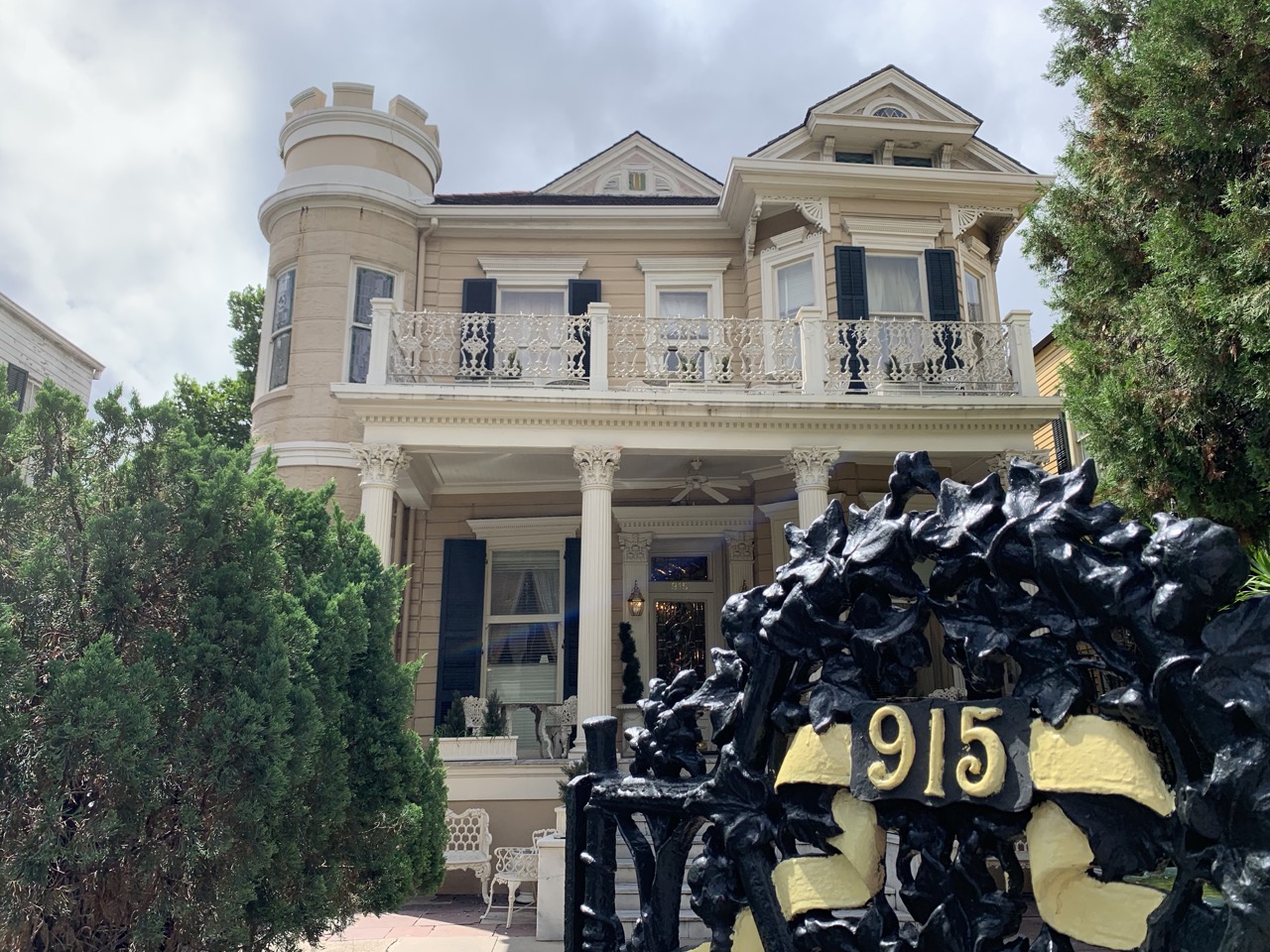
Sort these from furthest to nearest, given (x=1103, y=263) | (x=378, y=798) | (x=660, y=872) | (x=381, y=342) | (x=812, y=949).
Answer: (x=381, y=342) < (x=1103, y=263) < (x=378, y=798) < (x=660, y=872) < (x=812, y=949)

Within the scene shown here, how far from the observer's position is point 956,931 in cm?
144

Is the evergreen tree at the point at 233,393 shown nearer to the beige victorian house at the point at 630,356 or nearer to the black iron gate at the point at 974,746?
the beige victorian house at the point at 630,356

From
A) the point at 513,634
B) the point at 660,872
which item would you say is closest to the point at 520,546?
the point at 513,634

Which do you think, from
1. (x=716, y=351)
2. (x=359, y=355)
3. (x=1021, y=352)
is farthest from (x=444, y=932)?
(x=1021, y=352)

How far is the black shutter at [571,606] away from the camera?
473 inches

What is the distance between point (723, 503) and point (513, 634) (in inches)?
134

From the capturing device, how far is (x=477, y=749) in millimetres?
9961

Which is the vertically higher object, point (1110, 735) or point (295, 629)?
point (295, 629)

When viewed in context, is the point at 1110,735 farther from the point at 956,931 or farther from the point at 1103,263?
the point at 1103,263

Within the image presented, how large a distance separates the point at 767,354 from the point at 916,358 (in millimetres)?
1867

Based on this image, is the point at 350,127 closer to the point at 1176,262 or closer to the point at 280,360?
the point at 280,360

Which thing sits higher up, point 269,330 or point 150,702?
point 269,330

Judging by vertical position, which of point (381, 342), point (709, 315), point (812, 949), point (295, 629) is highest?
point (709, 315)

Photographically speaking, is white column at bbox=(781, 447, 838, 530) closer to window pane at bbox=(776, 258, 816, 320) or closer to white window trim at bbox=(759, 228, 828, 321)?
white window trim at bbox=(759, 228, 828, 321)
